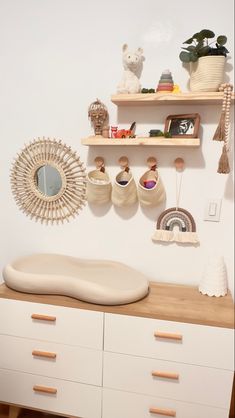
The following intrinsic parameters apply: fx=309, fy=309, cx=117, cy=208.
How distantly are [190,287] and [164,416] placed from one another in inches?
23.9

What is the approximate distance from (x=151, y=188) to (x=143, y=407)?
104 centimetres

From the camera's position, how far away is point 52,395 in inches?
61.3

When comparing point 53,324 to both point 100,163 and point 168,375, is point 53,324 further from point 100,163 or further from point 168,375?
point 100,163

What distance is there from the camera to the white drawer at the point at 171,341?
1.32m

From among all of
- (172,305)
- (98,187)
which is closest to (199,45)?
(98,187)

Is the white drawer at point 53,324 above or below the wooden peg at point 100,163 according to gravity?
below

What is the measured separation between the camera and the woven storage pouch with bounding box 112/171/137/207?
1558 millimetres

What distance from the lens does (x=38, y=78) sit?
167cm

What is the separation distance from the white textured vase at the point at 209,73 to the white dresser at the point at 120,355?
3.25ft

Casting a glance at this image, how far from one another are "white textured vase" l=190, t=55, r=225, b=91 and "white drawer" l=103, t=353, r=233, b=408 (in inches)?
48.9

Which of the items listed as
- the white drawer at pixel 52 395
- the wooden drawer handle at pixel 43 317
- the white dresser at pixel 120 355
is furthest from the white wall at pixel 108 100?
the white drawer at pixel 52 395

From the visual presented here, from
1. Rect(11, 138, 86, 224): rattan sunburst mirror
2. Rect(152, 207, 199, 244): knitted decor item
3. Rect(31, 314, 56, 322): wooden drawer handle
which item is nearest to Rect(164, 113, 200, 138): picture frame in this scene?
Rect(152, 207, 199, 244): knitted decor item

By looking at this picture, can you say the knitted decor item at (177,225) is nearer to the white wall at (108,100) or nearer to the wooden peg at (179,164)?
the white wall at (108,100)

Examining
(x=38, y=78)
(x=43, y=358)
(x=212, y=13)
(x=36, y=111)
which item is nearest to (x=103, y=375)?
(x=43, y=358)
